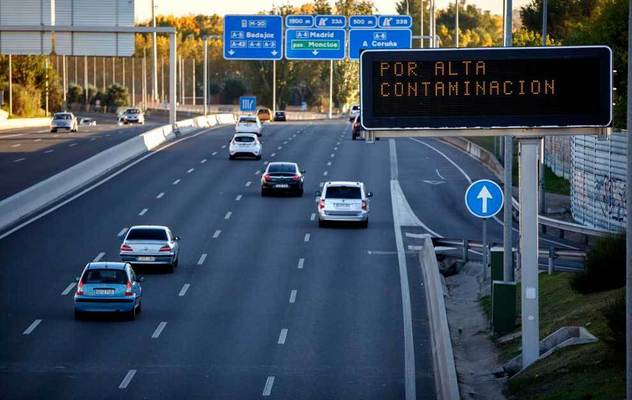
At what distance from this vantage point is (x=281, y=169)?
2168 inches

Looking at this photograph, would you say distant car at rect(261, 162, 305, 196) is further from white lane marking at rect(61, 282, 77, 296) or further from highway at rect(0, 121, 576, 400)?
white lane marking at rect(61, 282, 77, 296)

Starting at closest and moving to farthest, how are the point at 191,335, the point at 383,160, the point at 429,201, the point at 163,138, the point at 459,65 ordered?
the point at 459,65, the point at 191,335, the point at 429,201, the point at 383,160, the point at 163,138

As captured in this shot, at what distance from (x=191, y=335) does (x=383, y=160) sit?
141 ft

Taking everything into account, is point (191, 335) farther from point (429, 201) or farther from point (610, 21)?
point (429, 201)

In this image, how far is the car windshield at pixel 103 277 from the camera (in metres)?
30.1

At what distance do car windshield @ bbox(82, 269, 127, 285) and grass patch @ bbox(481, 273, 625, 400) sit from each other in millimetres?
9136

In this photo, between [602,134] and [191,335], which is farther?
[191,335]

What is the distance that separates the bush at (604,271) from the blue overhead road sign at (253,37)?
43.8m

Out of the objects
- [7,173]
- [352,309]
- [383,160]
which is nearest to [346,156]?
[383,160]

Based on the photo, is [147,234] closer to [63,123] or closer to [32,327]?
[32,327]

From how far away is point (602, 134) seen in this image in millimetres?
20844

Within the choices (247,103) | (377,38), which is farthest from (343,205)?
(247,103)

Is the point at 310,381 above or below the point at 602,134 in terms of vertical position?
below

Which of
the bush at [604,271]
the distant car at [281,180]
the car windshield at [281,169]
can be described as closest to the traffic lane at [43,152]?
the distant car at [281,180]
